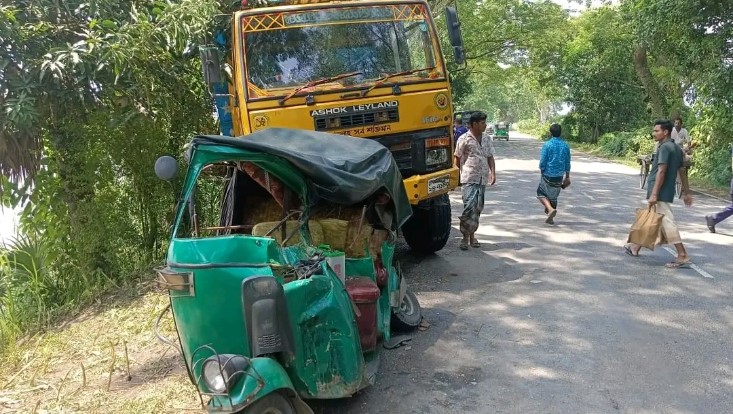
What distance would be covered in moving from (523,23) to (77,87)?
23950 millimetres

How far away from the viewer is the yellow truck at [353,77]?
6.15 meters

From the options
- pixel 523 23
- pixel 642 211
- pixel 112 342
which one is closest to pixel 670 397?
pixel 642 211

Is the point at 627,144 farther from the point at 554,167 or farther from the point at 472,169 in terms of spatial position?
the point at 472,169

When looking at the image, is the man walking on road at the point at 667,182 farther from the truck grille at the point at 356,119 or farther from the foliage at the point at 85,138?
the foliage at the point at 85,138

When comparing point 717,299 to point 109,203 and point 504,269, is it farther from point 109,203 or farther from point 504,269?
point 109,203

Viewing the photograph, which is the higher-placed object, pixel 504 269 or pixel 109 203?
pixel 109 203

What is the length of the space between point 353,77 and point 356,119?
0.50 m

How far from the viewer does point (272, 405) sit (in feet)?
10.1

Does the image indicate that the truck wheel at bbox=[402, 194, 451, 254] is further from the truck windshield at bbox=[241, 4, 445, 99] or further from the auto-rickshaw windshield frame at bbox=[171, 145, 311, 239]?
the auto-rickshaw windshield frame at bbox=[171, 145, 311, 239]

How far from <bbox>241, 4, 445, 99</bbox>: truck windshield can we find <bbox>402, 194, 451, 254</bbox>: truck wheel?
1.63m

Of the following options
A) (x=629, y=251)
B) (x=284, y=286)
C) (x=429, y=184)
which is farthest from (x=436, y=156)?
(x=284, y=286)

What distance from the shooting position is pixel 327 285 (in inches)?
137

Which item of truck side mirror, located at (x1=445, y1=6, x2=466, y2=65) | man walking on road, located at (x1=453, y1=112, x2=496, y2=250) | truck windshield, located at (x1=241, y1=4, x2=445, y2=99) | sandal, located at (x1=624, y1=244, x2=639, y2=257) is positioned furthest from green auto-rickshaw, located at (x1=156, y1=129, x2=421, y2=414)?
sandal, located at (x1=624, y1=244, x2=639, y2=257)

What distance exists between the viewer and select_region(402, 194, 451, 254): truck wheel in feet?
24.2
